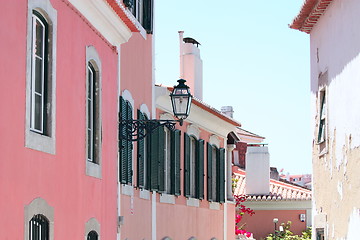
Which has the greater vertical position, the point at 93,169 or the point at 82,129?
the point at 82,129

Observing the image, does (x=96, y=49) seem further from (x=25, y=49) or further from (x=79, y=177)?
(x=25, y=49)

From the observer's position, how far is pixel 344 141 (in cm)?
1503

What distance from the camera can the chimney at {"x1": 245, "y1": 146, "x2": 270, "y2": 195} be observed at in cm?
4306

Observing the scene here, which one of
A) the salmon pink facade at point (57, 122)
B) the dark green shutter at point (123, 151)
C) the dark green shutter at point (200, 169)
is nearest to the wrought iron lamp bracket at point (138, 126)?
the dark green shutter at point (123, 151)

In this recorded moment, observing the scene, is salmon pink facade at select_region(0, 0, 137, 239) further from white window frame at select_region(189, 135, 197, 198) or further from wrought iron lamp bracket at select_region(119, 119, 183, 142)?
white window frame at select_region(189, 135, 197, 198)

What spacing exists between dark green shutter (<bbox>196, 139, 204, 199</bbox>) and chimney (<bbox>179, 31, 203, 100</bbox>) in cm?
358

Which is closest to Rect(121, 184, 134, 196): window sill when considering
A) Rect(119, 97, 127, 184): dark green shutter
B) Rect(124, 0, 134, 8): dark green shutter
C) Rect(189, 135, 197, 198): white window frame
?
Rect(119, 97, 127, 184): dark green shutter

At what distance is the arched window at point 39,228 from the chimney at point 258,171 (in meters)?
32.6

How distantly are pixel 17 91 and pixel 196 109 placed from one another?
1432 centimetres

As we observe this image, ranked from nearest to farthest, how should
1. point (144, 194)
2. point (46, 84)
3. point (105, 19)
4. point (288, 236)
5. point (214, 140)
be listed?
point (46, 84) < point (105, 19) < point (144, 194) < point (214, 140) < point (288, 236)

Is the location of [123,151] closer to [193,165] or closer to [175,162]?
[175,162]

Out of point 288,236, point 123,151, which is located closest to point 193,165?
point 123,151

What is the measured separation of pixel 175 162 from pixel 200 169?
10.2 feet

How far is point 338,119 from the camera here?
51.3 ft
